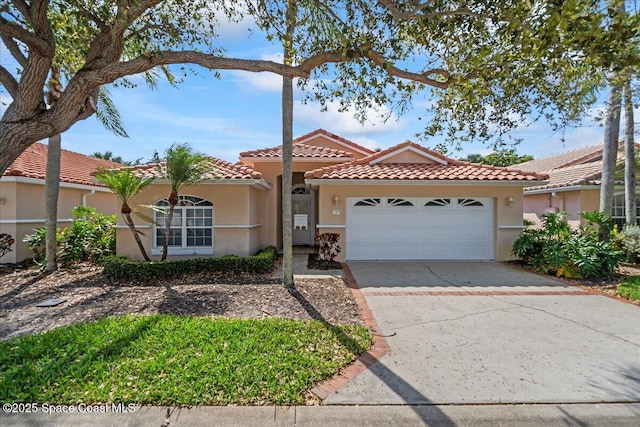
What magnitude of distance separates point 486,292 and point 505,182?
208 inches

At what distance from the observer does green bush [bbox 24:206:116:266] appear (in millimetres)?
11188

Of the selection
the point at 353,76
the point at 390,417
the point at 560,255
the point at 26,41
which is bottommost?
the point at 390,417

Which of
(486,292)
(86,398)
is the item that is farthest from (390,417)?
(486,292)

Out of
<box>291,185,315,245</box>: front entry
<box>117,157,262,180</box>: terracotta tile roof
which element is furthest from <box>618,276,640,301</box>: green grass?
<box>291,185,315,245</box>: front entry

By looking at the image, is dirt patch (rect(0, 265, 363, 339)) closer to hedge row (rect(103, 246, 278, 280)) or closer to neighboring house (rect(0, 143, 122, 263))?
hedge row (rect(103, 246, 278, 280))

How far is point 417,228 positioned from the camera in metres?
12.1

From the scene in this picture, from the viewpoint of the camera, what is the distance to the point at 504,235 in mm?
12031

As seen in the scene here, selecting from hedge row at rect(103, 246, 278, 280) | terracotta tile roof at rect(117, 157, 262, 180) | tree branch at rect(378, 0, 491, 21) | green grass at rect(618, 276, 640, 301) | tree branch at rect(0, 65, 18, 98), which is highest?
tree branch at rect(378, 0, 491, 21)

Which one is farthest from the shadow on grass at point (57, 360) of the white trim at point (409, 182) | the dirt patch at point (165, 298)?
the white trim at point (409, 182)

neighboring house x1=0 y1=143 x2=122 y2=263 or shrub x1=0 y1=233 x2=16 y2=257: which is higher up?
neighboring house x1=0 y1=143 x2=122 y2=263

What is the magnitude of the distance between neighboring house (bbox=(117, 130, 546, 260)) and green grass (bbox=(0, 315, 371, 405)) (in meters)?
5.96

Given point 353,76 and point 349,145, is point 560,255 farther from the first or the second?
point 349,145

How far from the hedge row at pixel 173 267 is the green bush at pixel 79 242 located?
2385 mm

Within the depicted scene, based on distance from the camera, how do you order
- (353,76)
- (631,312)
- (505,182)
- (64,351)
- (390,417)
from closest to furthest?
(390,417) < (64,351) < (631,312) < (353,76) < (505,182)
